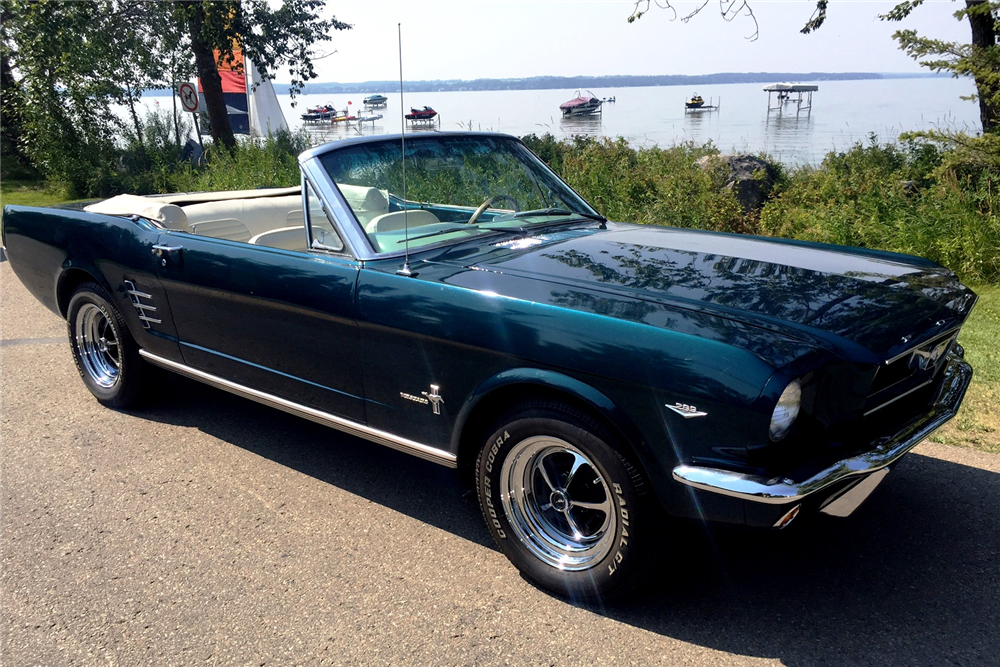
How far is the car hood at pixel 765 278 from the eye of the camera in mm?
2588

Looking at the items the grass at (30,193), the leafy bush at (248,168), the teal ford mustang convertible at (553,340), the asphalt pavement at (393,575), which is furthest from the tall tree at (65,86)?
the asphalt pavement at (393,575)

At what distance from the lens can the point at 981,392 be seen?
440cm

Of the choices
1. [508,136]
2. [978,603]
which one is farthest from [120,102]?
[978,603]

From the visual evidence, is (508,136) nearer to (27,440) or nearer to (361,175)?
(361,175)

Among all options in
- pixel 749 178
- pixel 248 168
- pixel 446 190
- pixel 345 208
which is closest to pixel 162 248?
pixel 345 208

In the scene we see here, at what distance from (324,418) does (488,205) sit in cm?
129

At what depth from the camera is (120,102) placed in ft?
53.9

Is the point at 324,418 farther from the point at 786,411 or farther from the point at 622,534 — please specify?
the point at 786,411

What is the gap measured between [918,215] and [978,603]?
17.8ft

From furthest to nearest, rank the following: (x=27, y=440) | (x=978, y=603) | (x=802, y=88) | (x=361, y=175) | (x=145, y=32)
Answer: (x=802, y=88)
(x=145, y=32)
(x=27, y=440)
(x=361, y=175)
(x=978, y=603)

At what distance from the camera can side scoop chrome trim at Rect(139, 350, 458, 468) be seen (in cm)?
309

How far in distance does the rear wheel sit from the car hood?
2237 millimetres

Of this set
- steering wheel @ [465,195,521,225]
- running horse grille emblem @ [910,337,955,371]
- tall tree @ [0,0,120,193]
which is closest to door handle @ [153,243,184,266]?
steering wheel @ [465,195,521,225]

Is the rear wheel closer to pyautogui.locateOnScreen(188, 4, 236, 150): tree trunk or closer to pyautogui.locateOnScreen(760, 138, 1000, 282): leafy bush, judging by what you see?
pyautogui.locateOnScreen(760, 138, 1000, 282): leafy bush
